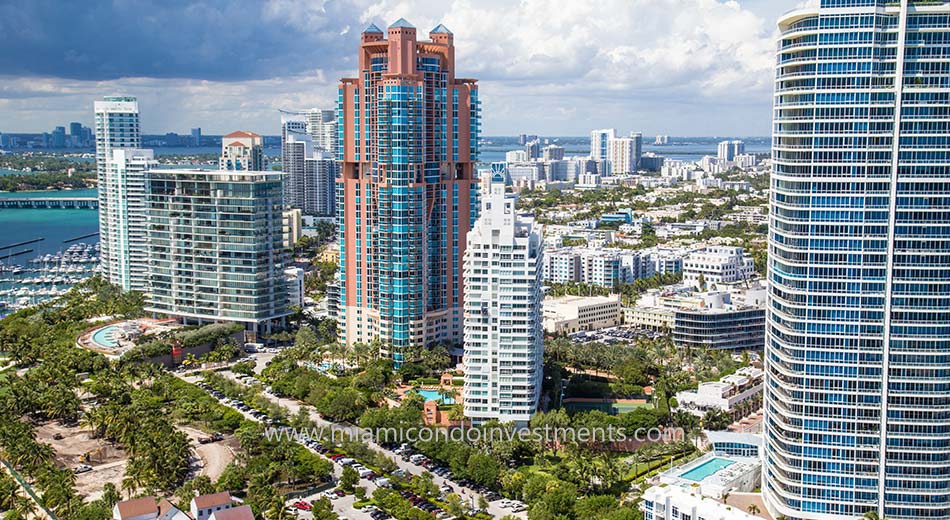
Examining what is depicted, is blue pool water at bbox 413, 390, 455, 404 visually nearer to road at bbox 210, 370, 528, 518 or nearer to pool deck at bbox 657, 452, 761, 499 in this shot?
road at bbox 210, 370, 528, 518

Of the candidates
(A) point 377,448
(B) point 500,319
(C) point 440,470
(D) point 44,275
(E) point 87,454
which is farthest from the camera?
(D) point 44,275

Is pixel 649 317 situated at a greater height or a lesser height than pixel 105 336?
greater

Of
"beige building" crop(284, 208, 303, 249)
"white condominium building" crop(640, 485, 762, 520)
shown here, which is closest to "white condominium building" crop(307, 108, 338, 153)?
"beige building" crop(284, 208, 303, 249)

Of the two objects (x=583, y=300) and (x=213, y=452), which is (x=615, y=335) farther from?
(x=213, y=452)

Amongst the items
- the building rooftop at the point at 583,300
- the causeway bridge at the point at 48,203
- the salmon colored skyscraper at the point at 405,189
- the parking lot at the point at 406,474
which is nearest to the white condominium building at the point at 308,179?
the causeway bridge at the point at 48,203

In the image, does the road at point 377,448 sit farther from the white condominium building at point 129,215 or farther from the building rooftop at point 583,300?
the building rooftop at point 583,300

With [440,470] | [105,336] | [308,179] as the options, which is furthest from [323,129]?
[440,470]
